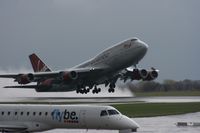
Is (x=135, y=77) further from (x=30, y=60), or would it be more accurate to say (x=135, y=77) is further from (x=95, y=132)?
(x=95, y=132)

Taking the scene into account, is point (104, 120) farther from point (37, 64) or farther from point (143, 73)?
point (37, 64)

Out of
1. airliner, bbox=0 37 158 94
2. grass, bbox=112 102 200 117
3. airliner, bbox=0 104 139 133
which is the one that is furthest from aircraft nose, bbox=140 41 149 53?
airliner, bbox=0 104 139 133

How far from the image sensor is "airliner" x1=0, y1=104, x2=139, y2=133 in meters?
42.8

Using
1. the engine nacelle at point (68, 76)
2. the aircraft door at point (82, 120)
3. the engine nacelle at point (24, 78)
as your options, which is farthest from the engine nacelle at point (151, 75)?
the aircraft door at point (82, 120)

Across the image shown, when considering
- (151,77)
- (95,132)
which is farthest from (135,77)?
(95,132)

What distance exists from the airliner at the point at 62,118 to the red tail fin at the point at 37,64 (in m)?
43.1

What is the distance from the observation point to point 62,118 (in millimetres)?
44312

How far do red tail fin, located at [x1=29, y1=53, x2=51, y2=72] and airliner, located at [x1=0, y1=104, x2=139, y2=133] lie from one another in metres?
43.1

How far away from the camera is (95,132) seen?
47156 millimetres

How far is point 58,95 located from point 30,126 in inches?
3461

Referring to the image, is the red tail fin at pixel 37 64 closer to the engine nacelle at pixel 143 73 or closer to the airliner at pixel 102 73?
the airliner at pixel 102 73

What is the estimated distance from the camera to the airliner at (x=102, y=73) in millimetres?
72438

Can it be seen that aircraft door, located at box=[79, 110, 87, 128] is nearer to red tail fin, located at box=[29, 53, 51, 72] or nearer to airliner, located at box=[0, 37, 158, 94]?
airliner, located at box=[0, 37, 158, 94]

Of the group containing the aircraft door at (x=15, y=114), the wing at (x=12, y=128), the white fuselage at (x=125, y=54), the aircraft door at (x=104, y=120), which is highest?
the white fuselage at (x=125, y=54)
